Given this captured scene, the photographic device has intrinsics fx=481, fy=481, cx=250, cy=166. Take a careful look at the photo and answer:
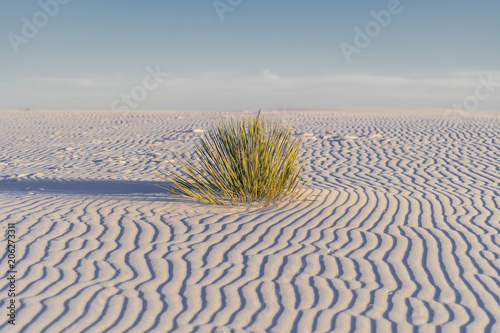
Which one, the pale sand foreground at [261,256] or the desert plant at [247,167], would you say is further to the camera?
the desert plant at [247,167]

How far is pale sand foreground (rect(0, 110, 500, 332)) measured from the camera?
3.35 m

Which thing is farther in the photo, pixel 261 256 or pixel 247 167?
pixel 247 167

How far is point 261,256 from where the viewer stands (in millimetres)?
4473

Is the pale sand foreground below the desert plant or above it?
below

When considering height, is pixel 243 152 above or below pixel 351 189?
above

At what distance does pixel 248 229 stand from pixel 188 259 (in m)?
1.04

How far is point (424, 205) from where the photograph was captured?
20.6 ft

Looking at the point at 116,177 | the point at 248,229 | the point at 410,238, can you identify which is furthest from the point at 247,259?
the point at 116,177

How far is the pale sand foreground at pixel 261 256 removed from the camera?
3354 millimetres

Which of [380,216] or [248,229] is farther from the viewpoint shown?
[380,216]

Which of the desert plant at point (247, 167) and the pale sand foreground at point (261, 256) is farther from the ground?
the desert plant at point (247, 167)

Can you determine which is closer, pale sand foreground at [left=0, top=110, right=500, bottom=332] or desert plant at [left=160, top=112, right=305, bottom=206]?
pale sand foreground at [left=0, top=110, right=500, bottom=332]

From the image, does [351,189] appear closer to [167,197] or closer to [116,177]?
[167,197]

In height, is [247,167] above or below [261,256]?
above
